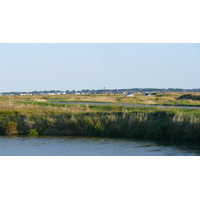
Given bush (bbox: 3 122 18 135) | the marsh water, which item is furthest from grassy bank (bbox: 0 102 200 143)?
the marsh water

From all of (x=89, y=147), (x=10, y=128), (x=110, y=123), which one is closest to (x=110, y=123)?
(x=110, y=123)

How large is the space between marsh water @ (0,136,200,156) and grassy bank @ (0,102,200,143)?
1.34 meters

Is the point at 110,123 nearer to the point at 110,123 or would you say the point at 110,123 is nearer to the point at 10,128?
the point at 110,123

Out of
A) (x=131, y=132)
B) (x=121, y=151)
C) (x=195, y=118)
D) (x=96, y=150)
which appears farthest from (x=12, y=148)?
(x=195, y=118)

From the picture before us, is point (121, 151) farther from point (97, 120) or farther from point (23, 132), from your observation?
point (23, 132)

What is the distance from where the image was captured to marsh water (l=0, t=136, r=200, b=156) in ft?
76.3

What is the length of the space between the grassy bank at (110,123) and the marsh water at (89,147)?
1339 mm

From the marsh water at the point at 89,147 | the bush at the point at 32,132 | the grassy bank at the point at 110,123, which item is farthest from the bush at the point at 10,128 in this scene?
the marsh water at the point at 89,147

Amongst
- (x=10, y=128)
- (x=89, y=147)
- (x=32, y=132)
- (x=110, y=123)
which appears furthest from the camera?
(x=10, y=128)

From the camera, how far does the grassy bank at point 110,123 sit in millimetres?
27609

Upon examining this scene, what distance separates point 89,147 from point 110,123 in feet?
19.6

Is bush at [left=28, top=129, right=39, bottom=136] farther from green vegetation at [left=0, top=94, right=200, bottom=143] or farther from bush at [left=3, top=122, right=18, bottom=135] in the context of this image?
bush at [left=3, top=122, right=18, bottom=135]

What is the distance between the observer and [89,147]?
25266 mm

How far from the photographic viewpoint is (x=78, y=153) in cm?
2325
